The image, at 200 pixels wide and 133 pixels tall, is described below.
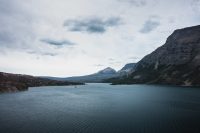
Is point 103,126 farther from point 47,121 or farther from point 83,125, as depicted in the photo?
point 47,121

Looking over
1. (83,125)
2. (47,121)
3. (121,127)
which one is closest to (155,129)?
(121,127)

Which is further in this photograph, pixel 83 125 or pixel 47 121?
pixel 47 121

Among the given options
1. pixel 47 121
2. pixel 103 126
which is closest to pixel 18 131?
pixel 47 121

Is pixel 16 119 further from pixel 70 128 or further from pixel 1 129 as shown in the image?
pixel 70 128

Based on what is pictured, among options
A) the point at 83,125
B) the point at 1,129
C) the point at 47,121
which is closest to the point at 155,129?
the point at 83,125

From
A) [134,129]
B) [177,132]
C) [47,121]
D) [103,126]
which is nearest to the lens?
[177,132]

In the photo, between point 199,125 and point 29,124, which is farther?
point 29,124

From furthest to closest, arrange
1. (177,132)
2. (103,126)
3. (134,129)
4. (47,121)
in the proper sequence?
(47,121) < (103,126) < (134,129) < (177,132)
